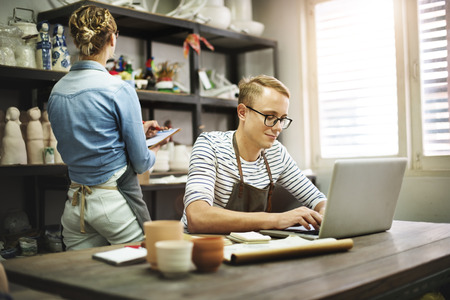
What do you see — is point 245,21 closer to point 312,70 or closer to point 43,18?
point 312,70

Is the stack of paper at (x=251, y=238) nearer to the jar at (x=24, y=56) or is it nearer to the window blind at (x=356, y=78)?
the jar at (x=24, y=56)

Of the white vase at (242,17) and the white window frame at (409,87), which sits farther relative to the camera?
the white vase at (242,17)

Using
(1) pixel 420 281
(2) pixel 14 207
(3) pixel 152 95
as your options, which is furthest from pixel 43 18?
(1) pixel 420 281

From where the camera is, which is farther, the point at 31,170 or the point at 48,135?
the point at 48,135

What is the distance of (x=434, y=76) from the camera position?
357 centimetres

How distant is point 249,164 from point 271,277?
1053mm

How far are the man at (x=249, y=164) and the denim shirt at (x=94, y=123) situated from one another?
9.8 inches

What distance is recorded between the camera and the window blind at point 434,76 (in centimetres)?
351

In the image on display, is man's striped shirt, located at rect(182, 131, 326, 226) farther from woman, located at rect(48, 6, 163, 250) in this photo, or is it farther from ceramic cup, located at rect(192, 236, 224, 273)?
ceramic cup, located at rect(192, 236, 224, 273)

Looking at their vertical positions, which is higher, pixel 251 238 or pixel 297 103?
pixel 297 103

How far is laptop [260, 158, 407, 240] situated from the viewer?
145 cm

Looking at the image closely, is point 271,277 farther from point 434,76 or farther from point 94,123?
point 434,76

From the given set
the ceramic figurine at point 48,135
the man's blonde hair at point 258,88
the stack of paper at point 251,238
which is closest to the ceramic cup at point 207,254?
the stack of paper at point 251,238

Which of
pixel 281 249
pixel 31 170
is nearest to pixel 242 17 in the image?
pixel 31 170
